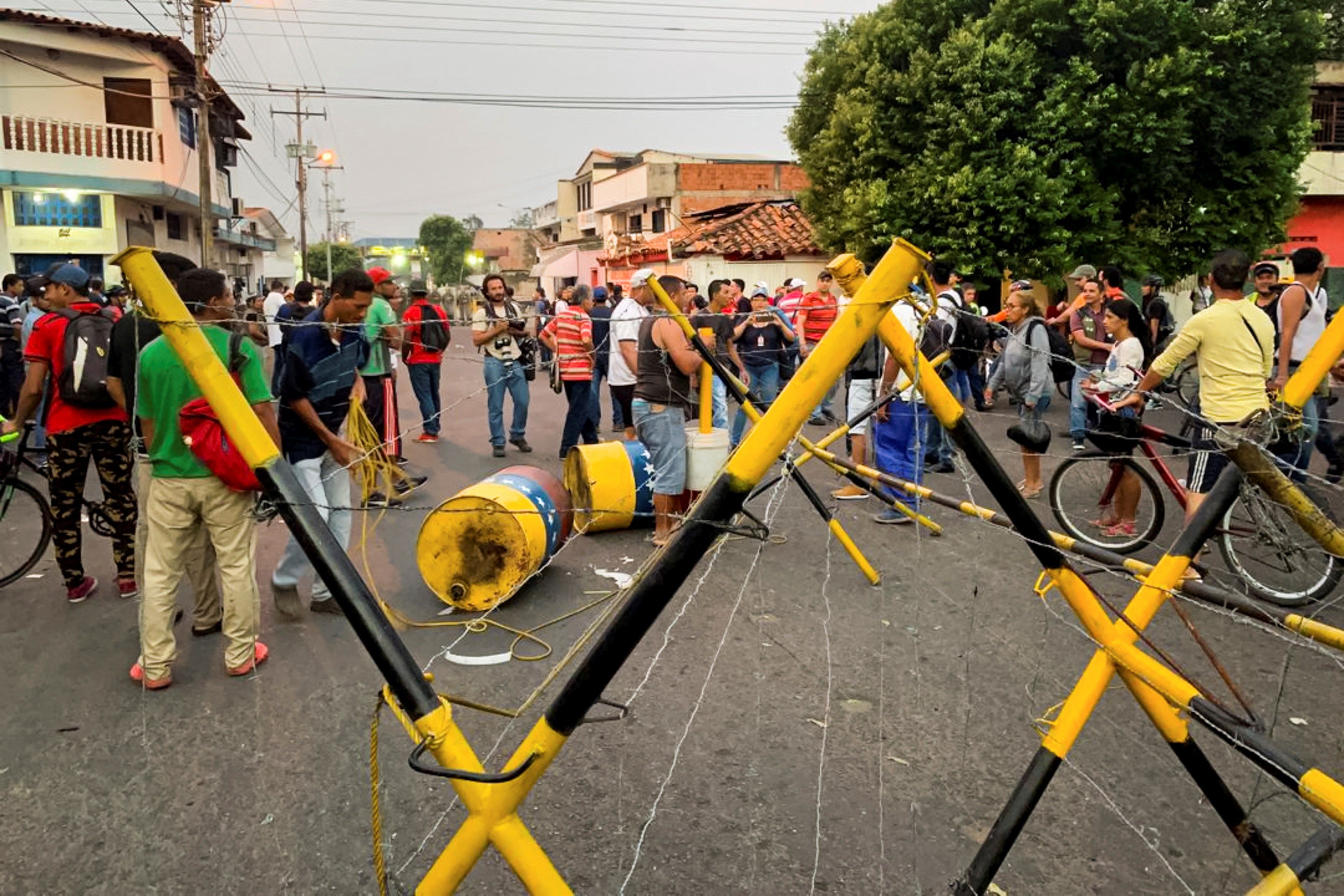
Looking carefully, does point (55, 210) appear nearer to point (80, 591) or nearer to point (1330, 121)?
point (80, 591)

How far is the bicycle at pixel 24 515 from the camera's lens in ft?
18.4

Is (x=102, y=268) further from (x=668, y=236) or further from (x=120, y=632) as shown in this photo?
(x=120, y=632)

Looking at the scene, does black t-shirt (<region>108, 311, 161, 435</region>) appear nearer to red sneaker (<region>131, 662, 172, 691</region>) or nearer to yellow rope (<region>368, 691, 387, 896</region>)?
red sneaker (<region>131, 662, 172, 691</region>)

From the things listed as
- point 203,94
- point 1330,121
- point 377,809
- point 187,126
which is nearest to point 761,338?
point 377,809

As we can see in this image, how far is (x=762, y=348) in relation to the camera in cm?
1133

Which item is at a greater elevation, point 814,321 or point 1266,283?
point 1266,283

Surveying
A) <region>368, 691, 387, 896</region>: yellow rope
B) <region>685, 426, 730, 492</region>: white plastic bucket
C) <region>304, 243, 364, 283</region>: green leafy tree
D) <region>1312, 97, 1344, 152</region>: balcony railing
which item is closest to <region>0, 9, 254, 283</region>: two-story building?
<region>685, 426, 730, 492</region>: white plastic bucket

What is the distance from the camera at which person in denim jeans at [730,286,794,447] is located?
980 centimetres

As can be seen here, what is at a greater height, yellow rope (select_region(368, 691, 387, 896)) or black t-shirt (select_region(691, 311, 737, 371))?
black t-shirt (select_region(691, 311, 737, 371))

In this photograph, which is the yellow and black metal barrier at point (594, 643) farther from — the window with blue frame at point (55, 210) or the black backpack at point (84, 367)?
the window with blue frame at point (55, 210)

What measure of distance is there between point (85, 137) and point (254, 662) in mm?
26684

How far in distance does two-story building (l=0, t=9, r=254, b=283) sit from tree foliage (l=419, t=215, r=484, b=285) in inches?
2366

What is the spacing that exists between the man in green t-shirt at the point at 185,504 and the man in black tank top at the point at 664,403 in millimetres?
2561

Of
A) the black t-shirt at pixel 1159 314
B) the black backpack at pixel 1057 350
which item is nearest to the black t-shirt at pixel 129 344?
the black backpack at pixel 1057 350
